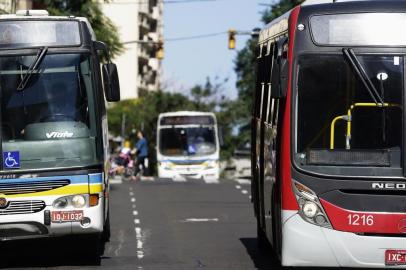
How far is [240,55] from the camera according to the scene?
114m

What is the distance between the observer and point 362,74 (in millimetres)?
10734

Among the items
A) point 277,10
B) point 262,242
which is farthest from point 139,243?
point 277,10

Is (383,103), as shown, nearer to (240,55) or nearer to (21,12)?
(21,12)

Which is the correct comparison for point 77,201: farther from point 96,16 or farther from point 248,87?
point 248,87

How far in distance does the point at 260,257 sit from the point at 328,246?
390 centimetres

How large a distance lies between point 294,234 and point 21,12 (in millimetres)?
5402

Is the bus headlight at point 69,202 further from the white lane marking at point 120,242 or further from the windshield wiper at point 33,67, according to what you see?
the white lane marking at point 120,242

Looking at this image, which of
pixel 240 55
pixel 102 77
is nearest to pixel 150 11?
pixel 240 55

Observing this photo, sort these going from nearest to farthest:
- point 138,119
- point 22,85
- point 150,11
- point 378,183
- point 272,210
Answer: point 378,183
point 272,210
point 22,85
point 138,119
point 150,11

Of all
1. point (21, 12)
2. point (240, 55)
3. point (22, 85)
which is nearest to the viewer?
point (22, 85)

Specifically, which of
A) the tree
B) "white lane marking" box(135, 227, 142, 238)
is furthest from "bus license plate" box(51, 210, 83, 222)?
the tree

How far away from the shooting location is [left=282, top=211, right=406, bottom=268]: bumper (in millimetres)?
10508

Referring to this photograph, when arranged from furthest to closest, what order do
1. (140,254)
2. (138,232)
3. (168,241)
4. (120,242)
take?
1. (138,232)
2. (168,241)
3. (120,242)
4. (140,254)

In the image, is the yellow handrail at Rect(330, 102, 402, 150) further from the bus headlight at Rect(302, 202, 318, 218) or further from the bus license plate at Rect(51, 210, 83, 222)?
the bus license plate at Rect(51, 210, 83, 222)
